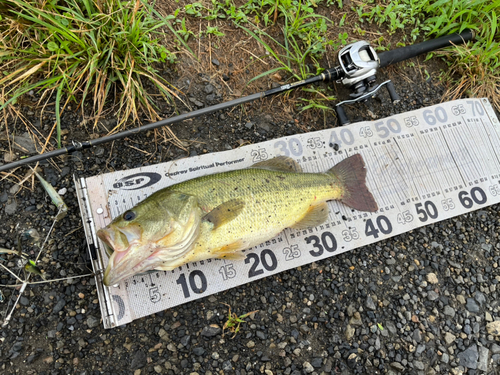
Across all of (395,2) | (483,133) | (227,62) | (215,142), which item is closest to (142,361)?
(215,142)

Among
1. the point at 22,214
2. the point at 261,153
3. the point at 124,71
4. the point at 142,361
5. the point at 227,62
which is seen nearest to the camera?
the point at 142,361

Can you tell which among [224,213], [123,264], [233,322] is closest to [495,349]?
[233,322]

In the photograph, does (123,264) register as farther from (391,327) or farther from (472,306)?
(472,306)

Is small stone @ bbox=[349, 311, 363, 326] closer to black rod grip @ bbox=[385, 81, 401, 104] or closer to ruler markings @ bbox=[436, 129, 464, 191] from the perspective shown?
ruler markings @ bbox=[436, 129, 464, 191]

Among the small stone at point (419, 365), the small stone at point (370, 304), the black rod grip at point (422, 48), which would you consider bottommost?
the small stone at point (419, 365)

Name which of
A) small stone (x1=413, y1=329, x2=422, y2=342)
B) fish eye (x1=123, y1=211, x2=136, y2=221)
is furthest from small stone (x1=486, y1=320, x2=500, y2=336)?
fish eye (x1=123, y1=211, x2=136, y2=221)

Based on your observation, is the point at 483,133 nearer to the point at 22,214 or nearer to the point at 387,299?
the point at 387,299

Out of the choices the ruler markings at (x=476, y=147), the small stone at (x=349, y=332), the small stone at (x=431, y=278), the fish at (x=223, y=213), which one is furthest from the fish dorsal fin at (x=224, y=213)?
the ruler markings at (x=476, y=147)

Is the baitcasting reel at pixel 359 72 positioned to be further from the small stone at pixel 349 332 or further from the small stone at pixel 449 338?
the small stone at pixel 449 338
